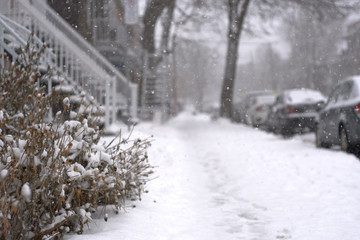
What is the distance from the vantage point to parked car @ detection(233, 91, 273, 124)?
21.0m

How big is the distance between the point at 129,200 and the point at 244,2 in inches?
662

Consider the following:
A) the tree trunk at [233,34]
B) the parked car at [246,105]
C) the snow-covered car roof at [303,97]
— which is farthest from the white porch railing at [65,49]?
the parked car at [246,105]

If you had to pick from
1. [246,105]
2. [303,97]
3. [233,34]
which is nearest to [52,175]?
[303,97]

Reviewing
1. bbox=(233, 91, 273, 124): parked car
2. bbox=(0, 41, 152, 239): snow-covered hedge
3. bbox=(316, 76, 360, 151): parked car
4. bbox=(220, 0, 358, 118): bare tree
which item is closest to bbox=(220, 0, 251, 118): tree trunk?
bbox=(220, 0, 358, 118): bare tree

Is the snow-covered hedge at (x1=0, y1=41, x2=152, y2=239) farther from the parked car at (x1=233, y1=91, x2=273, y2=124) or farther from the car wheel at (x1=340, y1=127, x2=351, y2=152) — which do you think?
the parked car at (x1=233, y1=91, x2=273, y2=124)

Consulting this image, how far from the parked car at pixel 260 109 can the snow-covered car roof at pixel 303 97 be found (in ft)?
17.9

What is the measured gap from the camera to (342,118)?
7770mm

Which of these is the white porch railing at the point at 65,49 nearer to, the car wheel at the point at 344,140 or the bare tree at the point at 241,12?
the car wheel at the point at 344,140

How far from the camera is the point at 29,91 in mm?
4164

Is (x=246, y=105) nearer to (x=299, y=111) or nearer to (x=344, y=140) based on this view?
(x=299, y=111)

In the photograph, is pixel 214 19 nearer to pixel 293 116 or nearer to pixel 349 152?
pixel 293 116

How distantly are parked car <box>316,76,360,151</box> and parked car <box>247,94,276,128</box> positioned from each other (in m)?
9.12

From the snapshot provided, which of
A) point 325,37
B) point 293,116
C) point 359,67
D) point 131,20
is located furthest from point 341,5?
point 325,37

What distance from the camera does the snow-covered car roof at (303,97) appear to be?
12266 mm
